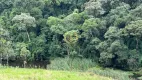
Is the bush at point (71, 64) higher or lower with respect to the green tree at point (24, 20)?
lower

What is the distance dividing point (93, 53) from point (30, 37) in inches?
364

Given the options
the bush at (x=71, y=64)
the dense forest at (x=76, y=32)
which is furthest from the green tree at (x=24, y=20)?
the bush at (x=71, y=64)

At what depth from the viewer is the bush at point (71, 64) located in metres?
30.4

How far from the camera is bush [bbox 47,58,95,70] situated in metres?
30.4

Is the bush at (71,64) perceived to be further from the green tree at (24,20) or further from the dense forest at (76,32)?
the green tree at (24,20)

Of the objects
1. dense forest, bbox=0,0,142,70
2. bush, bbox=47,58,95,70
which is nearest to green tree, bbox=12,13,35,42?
dense forest, bbox=0,0,142,70

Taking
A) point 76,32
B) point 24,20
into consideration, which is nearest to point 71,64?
point 76,32

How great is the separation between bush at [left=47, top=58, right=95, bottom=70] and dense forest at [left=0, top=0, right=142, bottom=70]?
869mm

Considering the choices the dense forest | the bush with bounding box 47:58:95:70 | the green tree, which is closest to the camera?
the dense forest

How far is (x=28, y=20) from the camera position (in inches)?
1359

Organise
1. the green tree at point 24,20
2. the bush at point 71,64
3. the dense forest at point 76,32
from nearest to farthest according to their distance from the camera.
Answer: the dense forest at point 76,32
the bush at point 71,64
the green tree at point 24,20

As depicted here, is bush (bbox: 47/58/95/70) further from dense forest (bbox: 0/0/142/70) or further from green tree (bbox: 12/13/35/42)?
green tree (bbox: 12/13/35/42)

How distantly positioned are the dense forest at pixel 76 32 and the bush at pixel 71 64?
34.2 inches

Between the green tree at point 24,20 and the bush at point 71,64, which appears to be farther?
the green tree at point 24,20
